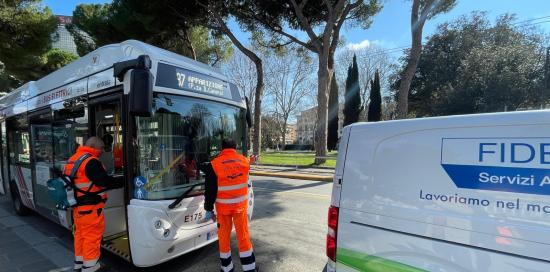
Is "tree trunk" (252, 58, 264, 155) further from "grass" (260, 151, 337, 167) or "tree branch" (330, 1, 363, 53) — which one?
"tree branch" (330, 1, 363, 53)

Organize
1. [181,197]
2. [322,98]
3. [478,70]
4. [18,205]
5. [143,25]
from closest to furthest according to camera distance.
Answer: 1. [181,197]
2. [18,205]
3. [322,98]
4. [143,25]
5. [478,70]

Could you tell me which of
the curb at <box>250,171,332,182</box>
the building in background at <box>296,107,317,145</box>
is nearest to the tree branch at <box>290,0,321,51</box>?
the curb at <box>250,171,332,182</box>

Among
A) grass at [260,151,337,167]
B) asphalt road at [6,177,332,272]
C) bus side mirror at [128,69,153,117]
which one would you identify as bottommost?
grass at [260,151,337,167]

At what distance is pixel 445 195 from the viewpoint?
202cm

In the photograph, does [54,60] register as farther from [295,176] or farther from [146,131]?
[146,131]

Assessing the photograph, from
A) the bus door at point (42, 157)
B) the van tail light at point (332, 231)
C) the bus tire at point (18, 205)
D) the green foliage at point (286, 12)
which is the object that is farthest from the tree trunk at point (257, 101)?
the van tail light at point (332, 231)

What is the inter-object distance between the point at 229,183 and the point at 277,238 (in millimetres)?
2088

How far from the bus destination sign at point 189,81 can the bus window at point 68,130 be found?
1.41 meters

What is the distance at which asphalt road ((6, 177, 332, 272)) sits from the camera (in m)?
4.53

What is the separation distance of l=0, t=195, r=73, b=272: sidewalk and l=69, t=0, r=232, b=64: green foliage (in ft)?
43.1

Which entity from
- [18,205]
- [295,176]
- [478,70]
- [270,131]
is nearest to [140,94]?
[18,205]

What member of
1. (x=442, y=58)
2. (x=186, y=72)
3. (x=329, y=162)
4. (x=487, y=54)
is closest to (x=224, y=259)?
(x=186, y=72)

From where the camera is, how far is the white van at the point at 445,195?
1.77m

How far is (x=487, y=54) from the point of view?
1211 inches
